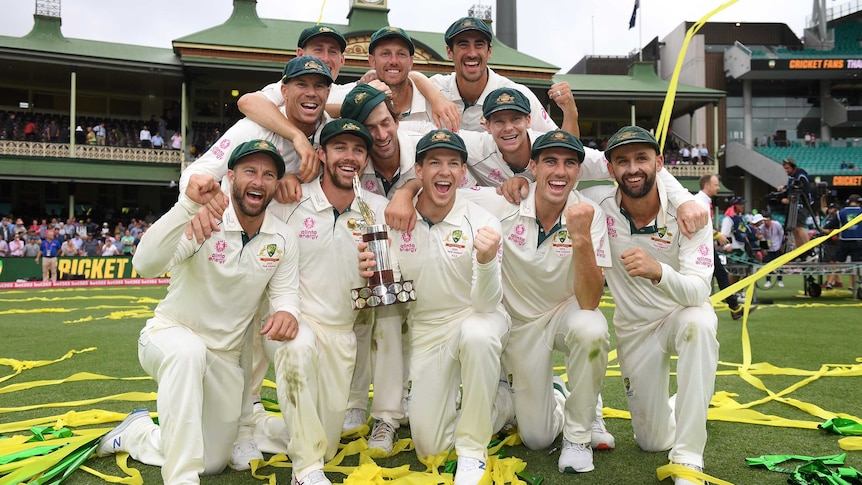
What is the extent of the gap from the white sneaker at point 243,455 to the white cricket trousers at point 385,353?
89cm

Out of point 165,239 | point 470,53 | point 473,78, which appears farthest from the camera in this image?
point 473,78

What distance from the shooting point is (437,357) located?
4398 mm

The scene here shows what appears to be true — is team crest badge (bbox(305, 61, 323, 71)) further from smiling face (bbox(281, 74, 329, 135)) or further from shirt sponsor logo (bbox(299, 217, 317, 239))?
shirt sponsor logo (bbox(299, 217, 317, 239))

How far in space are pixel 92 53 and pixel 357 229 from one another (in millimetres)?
27045

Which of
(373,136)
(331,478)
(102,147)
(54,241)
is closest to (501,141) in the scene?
(373,136)

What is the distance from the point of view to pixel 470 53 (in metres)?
5.51

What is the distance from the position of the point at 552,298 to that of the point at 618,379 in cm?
253

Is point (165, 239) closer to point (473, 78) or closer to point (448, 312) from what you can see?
point (448, 312)

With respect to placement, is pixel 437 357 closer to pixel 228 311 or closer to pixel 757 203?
pixel 228 311

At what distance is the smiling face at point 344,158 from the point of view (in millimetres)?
4469

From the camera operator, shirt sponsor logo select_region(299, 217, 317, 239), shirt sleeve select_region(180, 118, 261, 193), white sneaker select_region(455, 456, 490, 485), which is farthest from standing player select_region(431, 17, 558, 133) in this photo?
the camera operator

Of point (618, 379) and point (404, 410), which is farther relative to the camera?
point (618, 379)

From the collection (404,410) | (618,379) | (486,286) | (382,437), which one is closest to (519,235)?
(486,286)

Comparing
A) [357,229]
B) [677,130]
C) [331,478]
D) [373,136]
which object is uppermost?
[677,130]
